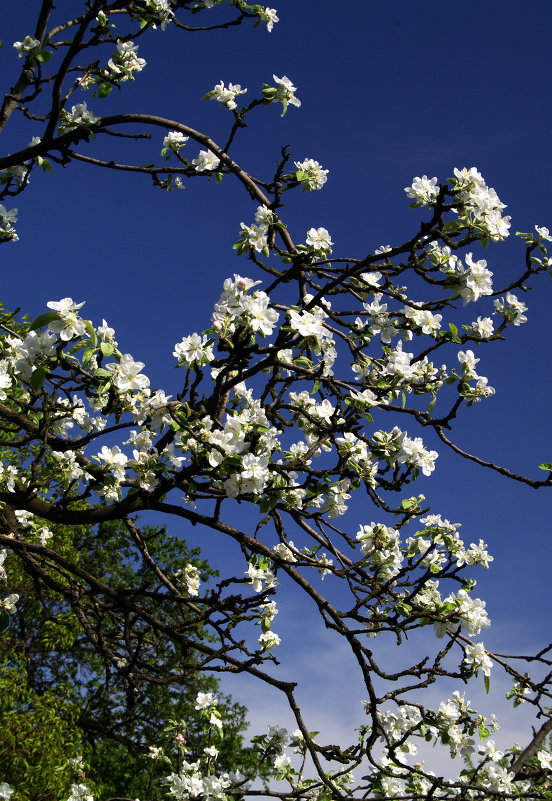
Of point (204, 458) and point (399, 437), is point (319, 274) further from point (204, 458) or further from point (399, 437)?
point (204, 458)

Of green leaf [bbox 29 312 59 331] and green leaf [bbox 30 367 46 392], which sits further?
green leaf [bbox 30 367 46 392]

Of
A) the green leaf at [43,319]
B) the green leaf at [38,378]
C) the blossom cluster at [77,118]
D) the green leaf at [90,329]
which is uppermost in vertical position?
the blossom cluster at [77,118]

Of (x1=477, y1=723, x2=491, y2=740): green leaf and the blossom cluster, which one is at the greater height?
the blossom cluster

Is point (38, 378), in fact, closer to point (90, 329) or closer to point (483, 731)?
point (90, 329)

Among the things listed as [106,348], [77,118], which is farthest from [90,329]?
[77,118]

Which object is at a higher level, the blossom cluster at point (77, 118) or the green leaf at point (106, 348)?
the blossom cluster at point (77, 118)

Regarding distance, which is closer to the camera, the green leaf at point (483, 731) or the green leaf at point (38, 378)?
the green leaf at point (38, 378)

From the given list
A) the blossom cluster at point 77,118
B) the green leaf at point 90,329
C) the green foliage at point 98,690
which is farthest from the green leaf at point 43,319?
the green foliage at point 98,690

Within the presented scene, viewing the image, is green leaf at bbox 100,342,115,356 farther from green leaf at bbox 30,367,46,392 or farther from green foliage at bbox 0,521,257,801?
green foliage at bbox 0,521,257,801

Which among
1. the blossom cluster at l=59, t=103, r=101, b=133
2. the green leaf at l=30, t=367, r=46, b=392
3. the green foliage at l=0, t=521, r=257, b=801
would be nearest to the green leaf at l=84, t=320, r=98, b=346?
the green leaf at l=30, t=367, r=46, b=392

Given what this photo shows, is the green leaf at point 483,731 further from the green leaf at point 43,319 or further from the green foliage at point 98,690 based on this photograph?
the green foliage at point 98,690

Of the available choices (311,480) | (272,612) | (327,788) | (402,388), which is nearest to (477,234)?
(402,388)

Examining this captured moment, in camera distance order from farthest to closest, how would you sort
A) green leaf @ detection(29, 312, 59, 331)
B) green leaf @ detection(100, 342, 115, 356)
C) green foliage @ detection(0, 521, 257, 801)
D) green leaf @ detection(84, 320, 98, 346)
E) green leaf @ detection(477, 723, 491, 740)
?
green foliage @ detection(0, 521, 257, 801) < green leaf @ detection(477, 723, 491, 740) < green leaf @ detection(100, 342, 115, 356) < green leaf @ detection(84, 320, 98, 346) < green leaf @ detection(29, 312, 59, 331)

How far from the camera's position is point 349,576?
3639mm
